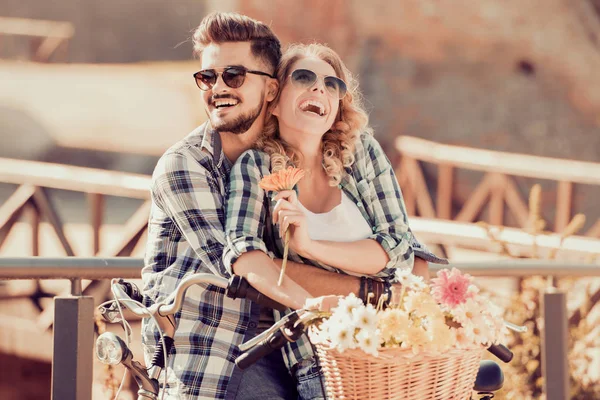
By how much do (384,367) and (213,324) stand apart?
562 millimetres

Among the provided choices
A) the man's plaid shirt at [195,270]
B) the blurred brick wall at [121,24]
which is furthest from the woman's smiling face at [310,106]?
the blurred brick wall at [121,24]

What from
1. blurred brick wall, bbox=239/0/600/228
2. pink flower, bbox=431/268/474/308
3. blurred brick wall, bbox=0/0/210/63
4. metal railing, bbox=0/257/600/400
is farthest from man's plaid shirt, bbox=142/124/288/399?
blurred brick wall, bbox=0/0/210/63

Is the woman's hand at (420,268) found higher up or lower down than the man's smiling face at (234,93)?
lower down

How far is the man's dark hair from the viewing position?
2.41m

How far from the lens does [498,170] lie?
751cm

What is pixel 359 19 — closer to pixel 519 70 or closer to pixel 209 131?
pixel 519 70

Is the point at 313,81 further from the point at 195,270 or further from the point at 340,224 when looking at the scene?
the point at 195,270

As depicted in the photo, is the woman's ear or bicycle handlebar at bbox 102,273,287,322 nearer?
bicycle handlebar at bbox 102,273,287,322

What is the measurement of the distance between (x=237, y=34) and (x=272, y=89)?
160mm

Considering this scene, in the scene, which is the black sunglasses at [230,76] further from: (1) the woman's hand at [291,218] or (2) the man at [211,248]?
(1) the woman's hand at [291,218]

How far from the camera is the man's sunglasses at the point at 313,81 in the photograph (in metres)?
2.36

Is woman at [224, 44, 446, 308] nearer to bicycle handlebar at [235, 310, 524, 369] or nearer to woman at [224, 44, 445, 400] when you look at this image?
woman at [224, 44, 445, 400]

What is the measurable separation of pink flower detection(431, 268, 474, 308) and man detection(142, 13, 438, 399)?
487 millimetres

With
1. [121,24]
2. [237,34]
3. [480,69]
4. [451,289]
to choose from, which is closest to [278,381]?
[451,289]
